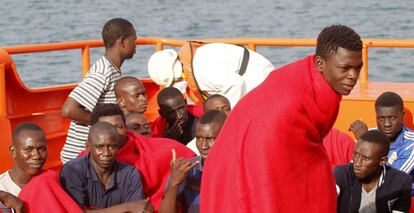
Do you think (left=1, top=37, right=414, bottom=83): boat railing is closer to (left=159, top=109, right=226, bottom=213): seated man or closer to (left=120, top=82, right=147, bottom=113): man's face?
(left=120, top=82, right=147, bottom=113): man's face

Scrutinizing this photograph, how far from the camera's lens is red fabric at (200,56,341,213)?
5684 millimetres

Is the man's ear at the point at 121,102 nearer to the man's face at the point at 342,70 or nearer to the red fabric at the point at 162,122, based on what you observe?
the red fabric at the point at 162,122

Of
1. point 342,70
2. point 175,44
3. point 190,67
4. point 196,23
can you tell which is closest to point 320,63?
point 342,70

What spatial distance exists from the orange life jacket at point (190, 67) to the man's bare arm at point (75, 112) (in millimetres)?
1210

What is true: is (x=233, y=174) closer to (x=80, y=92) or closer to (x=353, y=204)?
(x=353, y=204)

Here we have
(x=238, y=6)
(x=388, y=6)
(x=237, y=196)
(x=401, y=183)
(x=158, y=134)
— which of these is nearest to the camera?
(x=237, y=196)

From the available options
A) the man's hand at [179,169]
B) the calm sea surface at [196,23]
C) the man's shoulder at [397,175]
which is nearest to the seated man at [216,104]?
the man's hand at [179,169]

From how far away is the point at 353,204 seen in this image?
25.0 ft

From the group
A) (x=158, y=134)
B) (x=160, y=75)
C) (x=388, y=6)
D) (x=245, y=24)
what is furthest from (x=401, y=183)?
(x=388, y=6)

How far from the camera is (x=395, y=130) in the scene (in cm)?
853

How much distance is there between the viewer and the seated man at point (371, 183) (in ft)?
24.9

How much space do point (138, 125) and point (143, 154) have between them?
54 cm

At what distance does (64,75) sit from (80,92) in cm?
1300

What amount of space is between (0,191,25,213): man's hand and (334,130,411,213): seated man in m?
1.96
